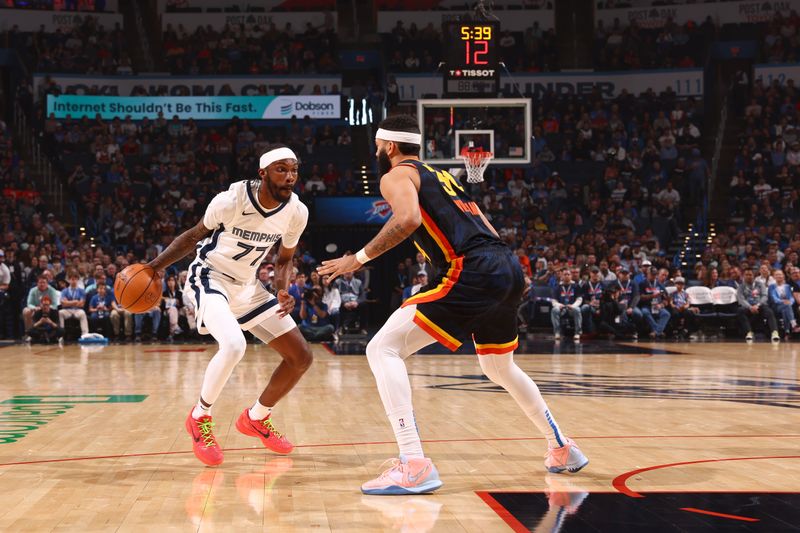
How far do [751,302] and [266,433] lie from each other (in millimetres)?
14975

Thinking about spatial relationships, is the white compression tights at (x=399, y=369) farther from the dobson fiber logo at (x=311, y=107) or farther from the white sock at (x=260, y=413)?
the dobson fiber logo at (x=311, y=107)

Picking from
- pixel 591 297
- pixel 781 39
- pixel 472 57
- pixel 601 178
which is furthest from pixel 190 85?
pixel 781 39

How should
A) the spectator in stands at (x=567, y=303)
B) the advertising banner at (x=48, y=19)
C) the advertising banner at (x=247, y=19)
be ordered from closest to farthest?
the spectator in stands at (x=567, y=303), the advertising banner at (x=48, y=19), the advertising banner at (x=247, y=19)

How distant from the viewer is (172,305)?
61.7 feet

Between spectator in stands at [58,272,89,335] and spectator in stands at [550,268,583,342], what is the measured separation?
9.01m

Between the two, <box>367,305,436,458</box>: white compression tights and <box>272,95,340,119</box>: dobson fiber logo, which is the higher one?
<box>272,95,340,119</box>: dobson fiber logo

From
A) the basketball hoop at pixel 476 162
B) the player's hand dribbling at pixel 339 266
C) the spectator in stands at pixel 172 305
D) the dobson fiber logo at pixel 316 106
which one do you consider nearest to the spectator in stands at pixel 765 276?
the basketball hoop at pixel 476 162

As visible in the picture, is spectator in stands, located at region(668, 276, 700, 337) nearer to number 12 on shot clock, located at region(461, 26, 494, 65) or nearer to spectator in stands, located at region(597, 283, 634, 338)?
spectator in stands, located at region(597, 283, 634, 338)

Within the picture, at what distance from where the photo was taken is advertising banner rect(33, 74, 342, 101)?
27984 mm

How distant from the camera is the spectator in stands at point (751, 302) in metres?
19.1

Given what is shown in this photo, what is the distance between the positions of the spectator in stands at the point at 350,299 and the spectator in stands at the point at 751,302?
7467mm

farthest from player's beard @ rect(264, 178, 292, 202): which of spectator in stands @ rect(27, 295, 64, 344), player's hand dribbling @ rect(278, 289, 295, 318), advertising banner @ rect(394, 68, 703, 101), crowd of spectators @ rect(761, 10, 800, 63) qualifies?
crowd of spectators @ rect(761, 10, 800, 63)

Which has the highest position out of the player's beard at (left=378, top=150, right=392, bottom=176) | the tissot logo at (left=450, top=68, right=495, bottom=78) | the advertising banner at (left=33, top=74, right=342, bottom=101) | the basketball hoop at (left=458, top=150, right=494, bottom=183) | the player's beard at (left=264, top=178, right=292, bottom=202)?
the advertising banner at (left=33, top=74, right=342, bottom=101)

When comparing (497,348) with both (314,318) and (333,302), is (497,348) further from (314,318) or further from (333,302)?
(333,302)
